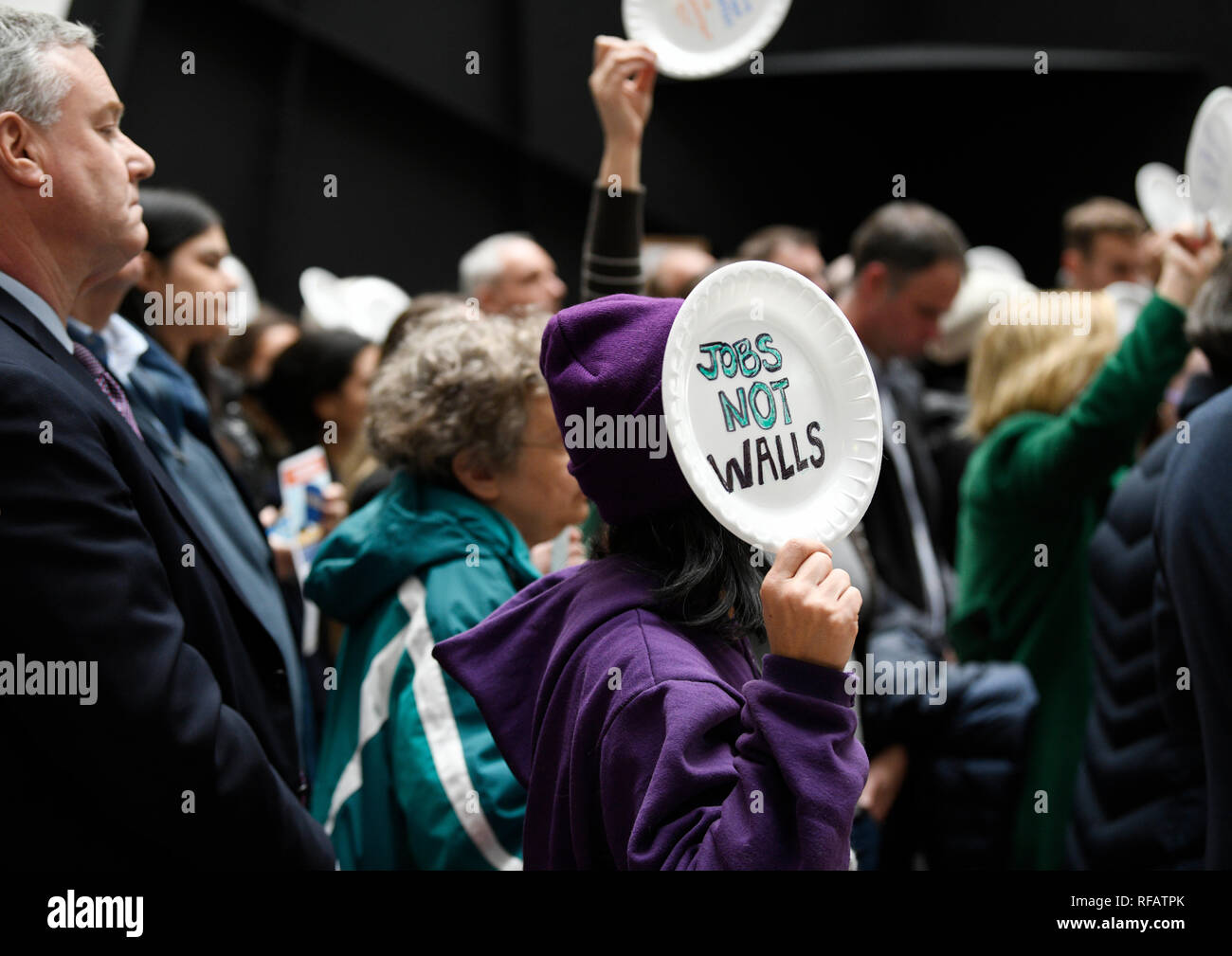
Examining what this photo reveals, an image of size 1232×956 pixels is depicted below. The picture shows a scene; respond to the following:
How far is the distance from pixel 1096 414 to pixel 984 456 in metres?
0.38

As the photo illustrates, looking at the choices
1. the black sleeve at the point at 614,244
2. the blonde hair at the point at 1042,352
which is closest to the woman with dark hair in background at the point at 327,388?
the black sleeve at the point at 614,244

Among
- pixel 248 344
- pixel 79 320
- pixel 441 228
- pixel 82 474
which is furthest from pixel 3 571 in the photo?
pixel 441 228

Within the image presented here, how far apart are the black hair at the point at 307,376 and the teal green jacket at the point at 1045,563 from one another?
1.84m

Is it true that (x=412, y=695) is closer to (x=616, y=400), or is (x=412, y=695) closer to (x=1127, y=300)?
(x=616, y=400)

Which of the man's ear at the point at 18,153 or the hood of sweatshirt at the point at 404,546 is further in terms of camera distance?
the hood of sweatshirt at the point at 404,546

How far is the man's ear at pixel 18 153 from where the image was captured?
1.70 metres

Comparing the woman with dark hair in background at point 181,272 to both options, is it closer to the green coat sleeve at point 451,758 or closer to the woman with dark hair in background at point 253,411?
the woman with dark hair in background at point 253,411

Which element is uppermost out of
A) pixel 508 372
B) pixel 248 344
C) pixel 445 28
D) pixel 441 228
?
pixel 445 28

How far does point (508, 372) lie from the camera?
2.10m

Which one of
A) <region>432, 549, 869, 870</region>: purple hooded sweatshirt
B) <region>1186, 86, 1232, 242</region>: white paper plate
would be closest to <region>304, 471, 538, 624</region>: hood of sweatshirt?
<region>432, 549, 869, 870</region>: purple hooded sweatshirt

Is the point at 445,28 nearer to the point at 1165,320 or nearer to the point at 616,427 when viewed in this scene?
the point at 1165,320

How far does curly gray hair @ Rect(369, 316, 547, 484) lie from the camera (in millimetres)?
2094

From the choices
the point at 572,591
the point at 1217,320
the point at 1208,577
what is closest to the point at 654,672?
the point at 572,591

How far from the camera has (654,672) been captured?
1322 mm
